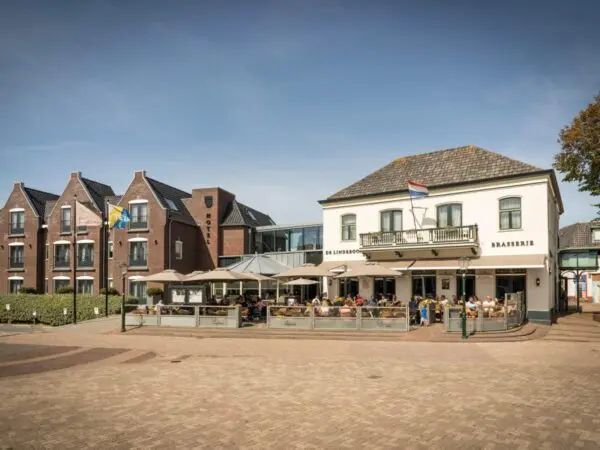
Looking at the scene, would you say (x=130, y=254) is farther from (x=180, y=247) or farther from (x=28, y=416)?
(x=28, y=416)

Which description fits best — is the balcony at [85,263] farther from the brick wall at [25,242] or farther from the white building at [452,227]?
the white building at [452,227]

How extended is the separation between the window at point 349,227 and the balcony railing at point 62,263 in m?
27.3

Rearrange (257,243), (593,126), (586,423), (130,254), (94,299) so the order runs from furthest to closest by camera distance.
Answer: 1. (257,243)
2. (130,254)
3. (94,299)
4. (593,126)
5. (586,423)

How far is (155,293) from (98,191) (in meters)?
15.5

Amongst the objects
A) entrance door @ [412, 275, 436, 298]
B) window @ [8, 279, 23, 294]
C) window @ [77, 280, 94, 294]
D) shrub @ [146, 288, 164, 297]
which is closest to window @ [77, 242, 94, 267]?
window @ [77, 280, 94, 294]

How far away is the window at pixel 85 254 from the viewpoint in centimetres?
4362

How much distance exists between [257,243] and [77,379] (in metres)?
32.1

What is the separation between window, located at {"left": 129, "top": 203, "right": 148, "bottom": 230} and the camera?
42.1 m

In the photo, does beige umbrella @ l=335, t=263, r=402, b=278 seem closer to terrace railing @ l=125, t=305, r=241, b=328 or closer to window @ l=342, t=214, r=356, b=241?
window @ l=342, t=214, r=356, b=241

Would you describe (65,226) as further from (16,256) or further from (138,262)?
(138,262)

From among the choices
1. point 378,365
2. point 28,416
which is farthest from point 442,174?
point 28,416

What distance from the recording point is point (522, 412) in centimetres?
952

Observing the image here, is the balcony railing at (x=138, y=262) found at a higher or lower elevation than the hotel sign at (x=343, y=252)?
lower

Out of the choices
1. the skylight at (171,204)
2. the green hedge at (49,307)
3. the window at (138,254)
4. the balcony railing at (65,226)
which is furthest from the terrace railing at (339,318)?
the balcony railing at (65,226)
